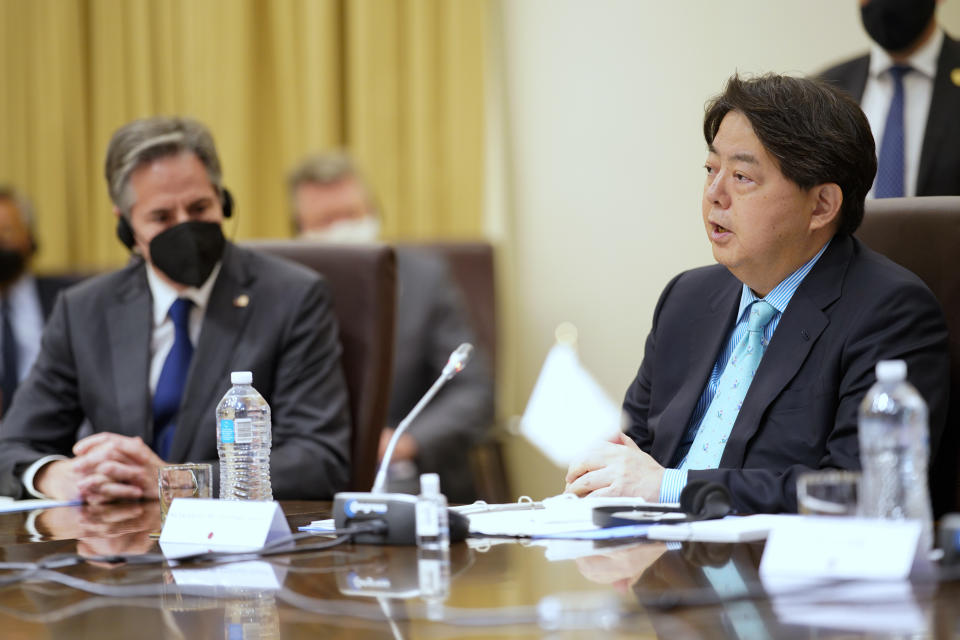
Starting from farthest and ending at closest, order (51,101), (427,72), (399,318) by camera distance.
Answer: (51,101) < (427,72) < (399,318)

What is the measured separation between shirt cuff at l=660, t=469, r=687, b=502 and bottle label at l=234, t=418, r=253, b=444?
78cm

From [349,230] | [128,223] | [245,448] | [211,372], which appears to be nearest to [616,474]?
[245,448]

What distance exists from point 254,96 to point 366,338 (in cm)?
252

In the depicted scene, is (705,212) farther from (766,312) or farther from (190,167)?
(190,167)

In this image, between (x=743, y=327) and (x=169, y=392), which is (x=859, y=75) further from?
(x=169, y=392)

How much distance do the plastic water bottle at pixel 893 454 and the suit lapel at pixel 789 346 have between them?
0.61 meters

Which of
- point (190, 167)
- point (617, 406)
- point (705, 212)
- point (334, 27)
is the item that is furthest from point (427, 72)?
point (705, 212)

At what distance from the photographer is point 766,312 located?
7.20 ft

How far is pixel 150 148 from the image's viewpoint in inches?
112

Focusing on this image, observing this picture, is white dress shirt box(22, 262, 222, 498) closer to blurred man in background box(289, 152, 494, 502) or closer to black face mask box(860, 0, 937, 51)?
blurred man in background box(289, 152, 494, 502)

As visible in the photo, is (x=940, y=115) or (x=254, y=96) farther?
(x=254, y=96)

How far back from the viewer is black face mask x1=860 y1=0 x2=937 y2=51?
3.17m

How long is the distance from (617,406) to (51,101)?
277 cm

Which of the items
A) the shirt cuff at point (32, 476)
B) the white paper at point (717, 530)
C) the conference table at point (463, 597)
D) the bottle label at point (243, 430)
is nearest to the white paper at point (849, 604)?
the conference table at point (463, 597)
